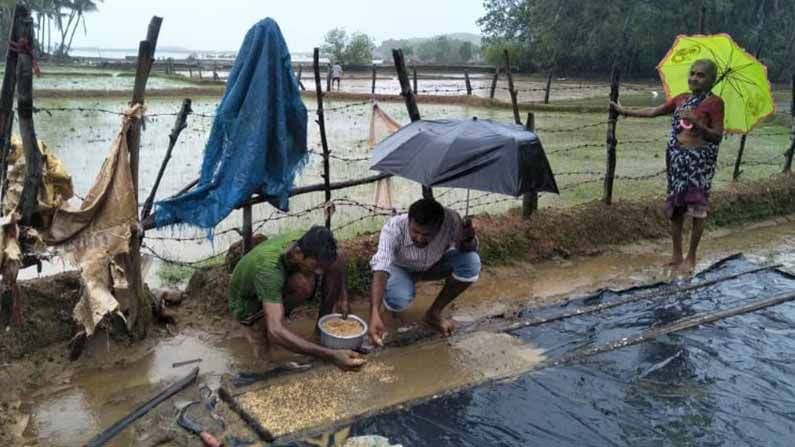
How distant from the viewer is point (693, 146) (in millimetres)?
5203

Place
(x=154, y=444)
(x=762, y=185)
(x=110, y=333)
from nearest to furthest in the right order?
1. (x=154, y=444)
2. (x=110, y=333)
3. (x=762, y=185)

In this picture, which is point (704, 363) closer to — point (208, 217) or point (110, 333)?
point (208, 217)

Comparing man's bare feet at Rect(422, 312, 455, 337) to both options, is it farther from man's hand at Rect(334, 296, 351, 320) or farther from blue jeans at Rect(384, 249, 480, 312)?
man's hand at Rect(334, 296, 351, 320)

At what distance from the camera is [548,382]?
365 cm

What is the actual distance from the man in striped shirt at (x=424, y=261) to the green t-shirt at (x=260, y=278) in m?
0.55

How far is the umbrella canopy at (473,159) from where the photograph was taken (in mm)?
3562

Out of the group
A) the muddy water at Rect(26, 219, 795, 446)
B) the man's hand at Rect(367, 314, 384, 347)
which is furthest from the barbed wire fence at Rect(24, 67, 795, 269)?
the man's hand at Rect(367, 314, 384, 347)

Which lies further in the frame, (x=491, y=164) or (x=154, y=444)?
(x=491, y=164)

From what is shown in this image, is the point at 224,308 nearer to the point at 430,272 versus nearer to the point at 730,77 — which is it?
the point at 430,272

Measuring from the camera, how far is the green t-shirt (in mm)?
3412

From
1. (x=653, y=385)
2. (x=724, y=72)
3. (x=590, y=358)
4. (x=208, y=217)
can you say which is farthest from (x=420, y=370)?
(x=724, y=72)

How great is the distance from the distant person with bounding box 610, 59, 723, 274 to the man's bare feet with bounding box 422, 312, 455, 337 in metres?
2.41

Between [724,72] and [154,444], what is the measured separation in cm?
505

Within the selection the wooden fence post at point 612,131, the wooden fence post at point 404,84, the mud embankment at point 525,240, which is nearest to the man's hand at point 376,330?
the mud embankment at point 525,240
